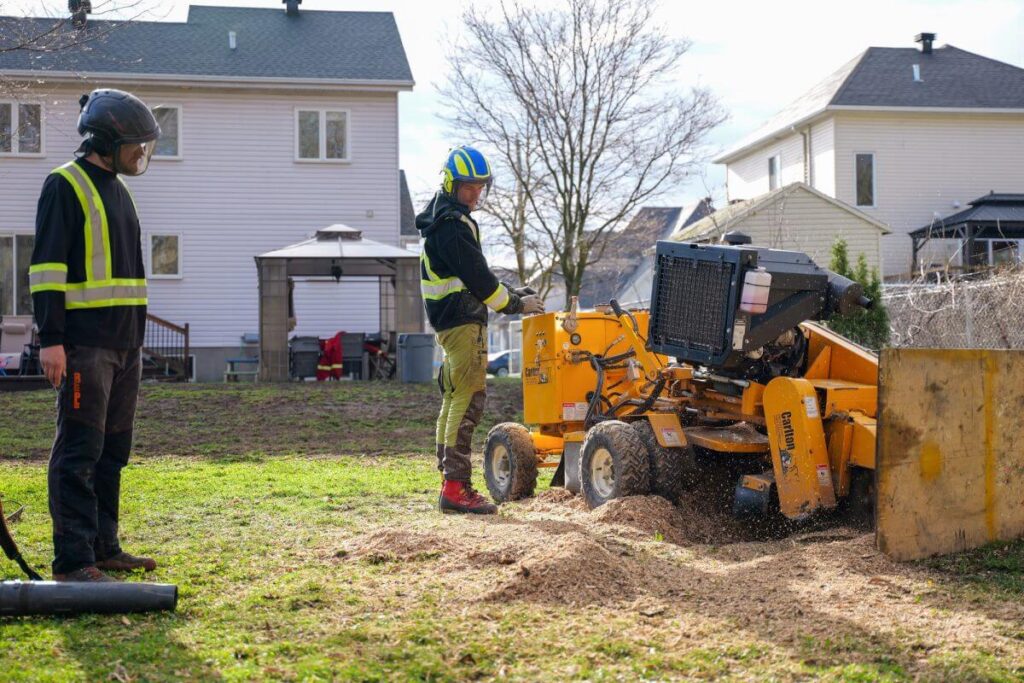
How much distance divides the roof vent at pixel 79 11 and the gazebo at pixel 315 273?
884cm

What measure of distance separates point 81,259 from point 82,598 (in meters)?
1.53

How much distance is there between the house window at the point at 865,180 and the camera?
114ft

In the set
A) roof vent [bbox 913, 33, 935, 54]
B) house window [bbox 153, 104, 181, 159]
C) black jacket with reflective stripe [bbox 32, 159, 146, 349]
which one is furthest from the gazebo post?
roof vent [bbox 913, 33, 935, 54]

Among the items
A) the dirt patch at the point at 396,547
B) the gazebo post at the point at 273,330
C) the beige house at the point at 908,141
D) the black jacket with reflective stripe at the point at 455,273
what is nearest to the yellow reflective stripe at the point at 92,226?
the dirt patch at the point at 396,547

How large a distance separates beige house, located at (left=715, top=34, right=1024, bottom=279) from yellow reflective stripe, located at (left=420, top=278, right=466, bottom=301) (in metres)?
28.4

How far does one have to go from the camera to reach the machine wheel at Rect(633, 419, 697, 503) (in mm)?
7023

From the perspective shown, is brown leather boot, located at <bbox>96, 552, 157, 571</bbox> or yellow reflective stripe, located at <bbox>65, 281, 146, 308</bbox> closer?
yellow reflective stripe, located at <bbox>65, 281, 146, 308</bbox>

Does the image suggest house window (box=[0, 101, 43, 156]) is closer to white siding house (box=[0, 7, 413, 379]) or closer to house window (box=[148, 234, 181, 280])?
white siding house (box=[0, 7, 413, 379])

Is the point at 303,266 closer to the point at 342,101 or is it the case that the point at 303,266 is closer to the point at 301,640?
the point at 342,101

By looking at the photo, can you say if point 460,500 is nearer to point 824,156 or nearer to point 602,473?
point 602,473

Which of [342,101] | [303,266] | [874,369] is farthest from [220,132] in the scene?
[874,369]

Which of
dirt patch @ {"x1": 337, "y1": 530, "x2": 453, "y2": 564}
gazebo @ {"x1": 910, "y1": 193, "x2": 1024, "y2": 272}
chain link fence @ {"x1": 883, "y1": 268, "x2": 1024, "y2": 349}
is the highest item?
gazebo @ {"x1": 910, "y1": 193, "x2": 1024, "y2": 272}

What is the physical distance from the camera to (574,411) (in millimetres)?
8422

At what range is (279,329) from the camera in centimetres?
2208
